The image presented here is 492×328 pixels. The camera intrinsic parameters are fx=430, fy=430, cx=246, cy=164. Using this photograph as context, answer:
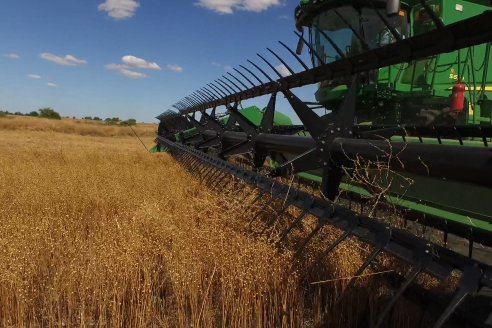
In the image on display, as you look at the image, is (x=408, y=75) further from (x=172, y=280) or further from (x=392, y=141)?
(x=172, y=280)

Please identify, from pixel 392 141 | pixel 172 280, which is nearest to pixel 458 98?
pixel 392 141

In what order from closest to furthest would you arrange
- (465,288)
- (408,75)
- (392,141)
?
(465,288) < (392,141) < (408,75)

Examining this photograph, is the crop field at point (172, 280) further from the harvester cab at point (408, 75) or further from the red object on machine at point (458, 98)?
the harvester cab at point (408, 75)

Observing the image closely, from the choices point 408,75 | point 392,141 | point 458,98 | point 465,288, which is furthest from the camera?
point 408,75

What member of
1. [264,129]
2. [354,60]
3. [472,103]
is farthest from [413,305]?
[472,103]

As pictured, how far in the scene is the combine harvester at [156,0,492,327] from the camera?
151 centimetres

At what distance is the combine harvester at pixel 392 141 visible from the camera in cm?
151

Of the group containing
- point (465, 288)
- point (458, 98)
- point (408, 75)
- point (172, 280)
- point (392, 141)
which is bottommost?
point (172, 280)

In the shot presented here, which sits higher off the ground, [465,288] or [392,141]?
[392,141]

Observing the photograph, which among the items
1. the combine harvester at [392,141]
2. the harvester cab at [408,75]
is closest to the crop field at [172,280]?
the combine harvester at [392,141]

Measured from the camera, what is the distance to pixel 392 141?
2.18 metres

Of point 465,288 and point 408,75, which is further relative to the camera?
point 408,75

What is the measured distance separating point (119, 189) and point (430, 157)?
392 centimetres

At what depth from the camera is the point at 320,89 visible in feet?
17.1
